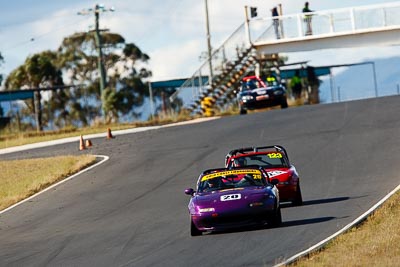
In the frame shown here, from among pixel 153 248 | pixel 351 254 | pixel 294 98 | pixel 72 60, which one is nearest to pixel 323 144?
pixel 153 248

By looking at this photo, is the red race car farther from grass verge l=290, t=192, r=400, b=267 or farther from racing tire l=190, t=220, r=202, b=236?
grass verge l=290, t=192, r=400, b=267

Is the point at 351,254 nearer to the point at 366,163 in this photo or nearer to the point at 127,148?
the point at 366,163

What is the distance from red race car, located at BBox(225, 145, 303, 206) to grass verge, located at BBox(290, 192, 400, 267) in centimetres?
422

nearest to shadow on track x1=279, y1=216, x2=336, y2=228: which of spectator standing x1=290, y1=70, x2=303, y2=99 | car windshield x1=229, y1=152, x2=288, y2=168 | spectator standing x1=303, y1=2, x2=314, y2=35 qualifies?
car windshield x1=229, y1=152, x2=288, y2=168

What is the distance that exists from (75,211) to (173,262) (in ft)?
38.0

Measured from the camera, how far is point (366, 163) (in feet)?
108

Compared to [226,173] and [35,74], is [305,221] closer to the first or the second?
[226,173]

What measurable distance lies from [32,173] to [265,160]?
14.2 m

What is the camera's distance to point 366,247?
658 inches

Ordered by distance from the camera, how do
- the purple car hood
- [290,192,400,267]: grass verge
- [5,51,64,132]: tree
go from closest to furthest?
[290,192,400,267]: grass verge, the purple car hood, [5,51,64,132]: tree

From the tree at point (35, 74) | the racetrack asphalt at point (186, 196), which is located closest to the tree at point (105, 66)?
the tree at point (35, 74)

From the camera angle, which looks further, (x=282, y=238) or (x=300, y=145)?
(x=300, y=145)

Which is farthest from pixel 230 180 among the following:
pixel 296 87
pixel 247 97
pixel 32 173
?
pixel 296 87

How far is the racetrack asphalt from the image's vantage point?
63.3 feet
